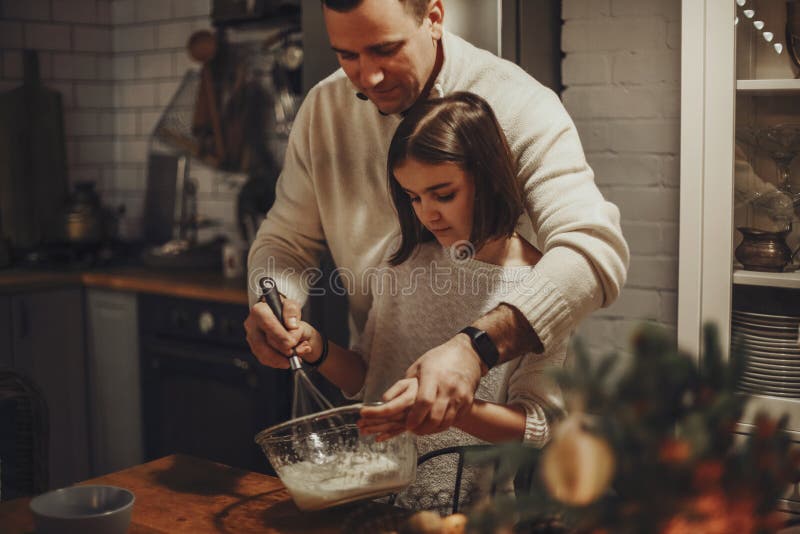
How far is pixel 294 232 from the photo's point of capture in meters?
2.05

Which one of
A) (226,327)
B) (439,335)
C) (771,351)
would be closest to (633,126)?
(771,351)

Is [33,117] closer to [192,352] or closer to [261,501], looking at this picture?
[192,352]

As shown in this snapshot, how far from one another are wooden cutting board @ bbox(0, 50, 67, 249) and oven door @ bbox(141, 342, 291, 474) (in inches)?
34.9

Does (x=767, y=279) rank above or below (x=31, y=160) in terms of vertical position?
below

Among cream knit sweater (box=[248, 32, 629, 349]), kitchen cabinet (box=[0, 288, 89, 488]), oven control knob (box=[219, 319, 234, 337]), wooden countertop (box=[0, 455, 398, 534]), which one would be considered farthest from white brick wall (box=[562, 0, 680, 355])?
kitchen cabinet (box=[0, 288, 89, 488])

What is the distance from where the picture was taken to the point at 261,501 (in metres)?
1.47

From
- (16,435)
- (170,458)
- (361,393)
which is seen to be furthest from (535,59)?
(16,435)

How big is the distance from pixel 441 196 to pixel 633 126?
86 centimetres

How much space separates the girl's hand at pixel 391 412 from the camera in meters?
1.31

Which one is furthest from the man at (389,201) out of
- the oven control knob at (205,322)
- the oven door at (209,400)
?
the oven control knob at (205,322)

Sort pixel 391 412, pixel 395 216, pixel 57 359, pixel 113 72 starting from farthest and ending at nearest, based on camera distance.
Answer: pixel 113 72 < pixel 57 359 < pixel 395 216 < pixel 391 412

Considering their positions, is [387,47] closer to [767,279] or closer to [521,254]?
[521,254]

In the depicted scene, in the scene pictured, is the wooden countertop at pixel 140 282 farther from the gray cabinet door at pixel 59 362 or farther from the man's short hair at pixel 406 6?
the man's short hair at pixel 406 6

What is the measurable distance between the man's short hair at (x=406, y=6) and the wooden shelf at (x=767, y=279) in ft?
3.18
